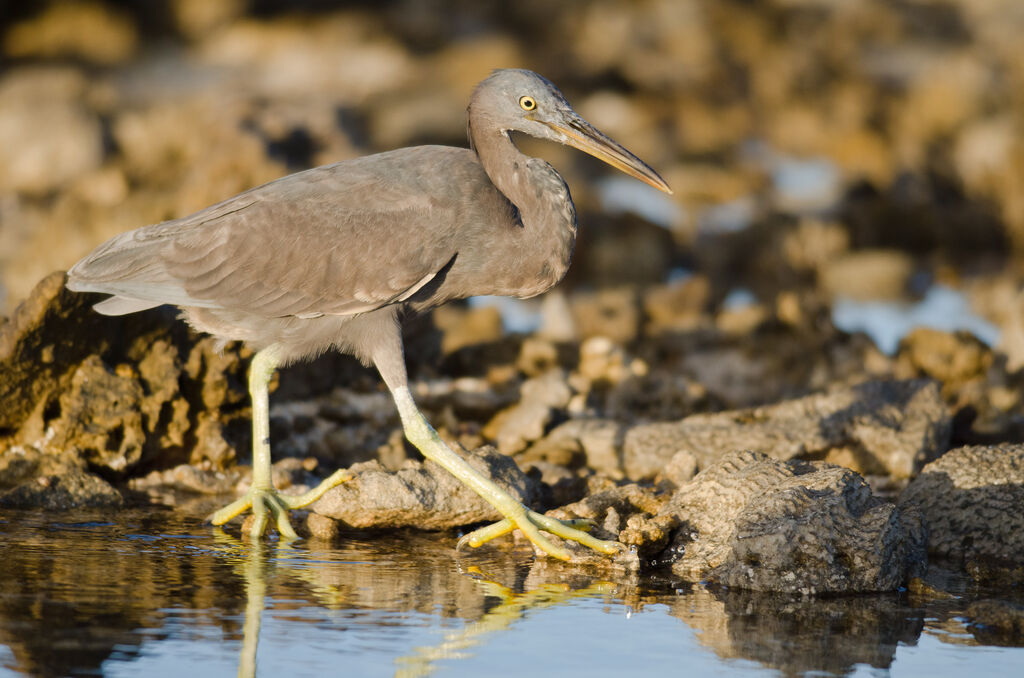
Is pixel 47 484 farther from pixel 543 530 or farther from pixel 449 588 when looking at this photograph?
pixel 543 530

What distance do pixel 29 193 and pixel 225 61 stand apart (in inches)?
229

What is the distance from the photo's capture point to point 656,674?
4.43 metres

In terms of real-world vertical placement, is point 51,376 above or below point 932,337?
below

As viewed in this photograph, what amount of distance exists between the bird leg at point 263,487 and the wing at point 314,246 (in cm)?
34

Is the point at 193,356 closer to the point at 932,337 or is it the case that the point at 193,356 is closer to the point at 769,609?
the point at 769,609

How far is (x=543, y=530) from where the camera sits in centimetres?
621

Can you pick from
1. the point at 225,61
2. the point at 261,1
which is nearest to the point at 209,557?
the point at 225,61

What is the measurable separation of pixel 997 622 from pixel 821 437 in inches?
99.6

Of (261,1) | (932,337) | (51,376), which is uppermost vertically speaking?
(261,1)

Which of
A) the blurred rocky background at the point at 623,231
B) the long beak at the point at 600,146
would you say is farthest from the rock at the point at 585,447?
the long beak at the point at 600,146

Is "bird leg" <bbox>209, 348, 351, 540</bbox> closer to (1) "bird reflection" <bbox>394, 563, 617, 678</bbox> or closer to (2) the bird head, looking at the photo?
(1) "bird reflection" <bbox>394, 563, 617, 678</bbox>

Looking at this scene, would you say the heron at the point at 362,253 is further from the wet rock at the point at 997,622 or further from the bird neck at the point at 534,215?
the wet rock at the point at 997,622

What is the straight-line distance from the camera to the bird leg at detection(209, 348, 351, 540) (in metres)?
6.42

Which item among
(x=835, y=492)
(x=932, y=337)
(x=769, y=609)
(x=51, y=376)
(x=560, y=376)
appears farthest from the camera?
(x=932, y=337)
